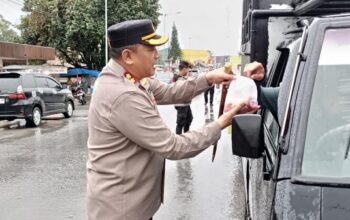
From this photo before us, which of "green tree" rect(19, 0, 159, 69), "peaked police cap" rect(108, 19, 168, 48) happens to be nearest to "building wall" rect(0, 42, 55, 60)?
"green tree" rect(19, 0, 159, 69)


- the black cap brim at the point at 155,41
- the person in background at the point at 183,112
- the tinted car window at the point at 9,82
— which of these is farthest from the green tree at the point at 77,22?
the black cap brim at the point at 155,41

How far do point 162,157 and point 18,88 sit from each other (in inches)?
512

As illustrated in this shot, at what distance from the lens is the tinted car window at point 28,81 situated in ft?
49.8

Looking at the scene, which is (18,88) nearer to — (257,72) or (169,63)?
(257,72)

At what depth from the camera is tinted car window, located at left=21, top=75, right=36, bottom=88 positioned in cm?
1519

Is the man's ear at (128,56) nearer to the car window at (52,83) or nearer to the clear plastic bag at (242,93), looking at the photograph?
the clear plastic bag at (242,93)

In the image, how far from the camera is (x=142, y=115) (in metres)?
2.54

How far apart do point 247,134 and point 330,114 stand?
40 cm

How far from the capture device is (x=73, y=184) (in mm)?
7551

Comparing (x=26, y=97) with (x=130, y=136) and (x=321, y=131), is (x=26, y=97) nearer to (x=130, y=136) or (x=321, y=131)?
(x=130, y=136)

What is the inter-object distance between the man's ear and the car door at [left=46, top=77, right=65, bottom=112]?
578 inches

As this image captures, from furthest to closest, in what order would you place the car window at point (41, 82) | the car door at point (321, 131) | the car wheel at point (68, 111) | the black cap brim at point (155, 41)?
the car wheel at point (68, 111)
the car window at point (41, 82)
the black cap brim at point (155, 41)
the car door at point (321, 131)

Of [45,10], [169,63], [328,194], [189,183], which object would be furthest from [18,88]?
[169,63]

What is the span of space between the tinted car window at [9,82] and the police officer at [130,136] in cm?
1282
